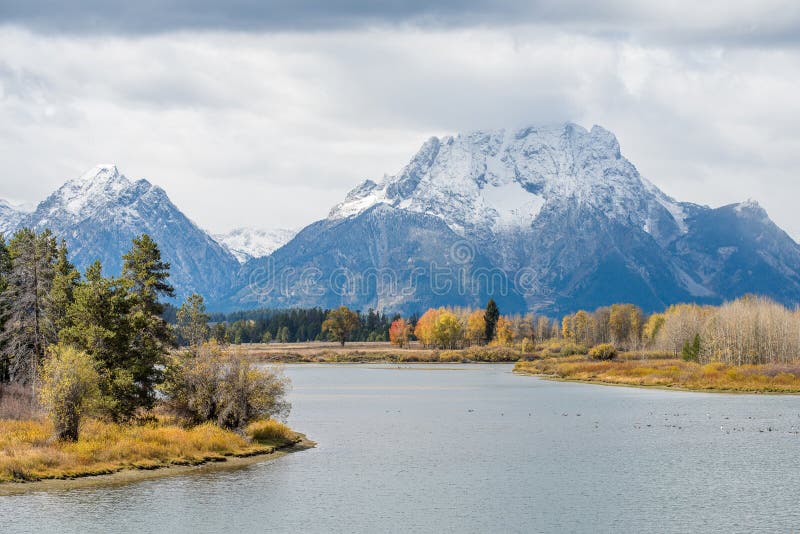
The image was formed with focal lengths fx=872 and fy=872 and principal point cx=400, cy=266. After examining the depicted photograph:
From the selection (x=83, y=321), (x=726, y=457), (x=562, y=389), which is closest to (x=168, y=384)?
(x=83, y=321)

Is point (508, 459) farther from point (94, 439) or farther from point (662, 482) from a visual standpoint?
point (94, 439)

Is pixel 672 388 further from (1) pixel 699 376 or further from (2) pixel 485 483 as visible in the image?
(2) pixel 485 483

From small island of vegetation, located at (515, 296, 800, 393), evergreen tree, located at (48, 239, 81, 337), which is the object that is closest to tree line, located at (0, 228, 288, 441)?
evergreen tree, located at (48, 239, 81, 337)

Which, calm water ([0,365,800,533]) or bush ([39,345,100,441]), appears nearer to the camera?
calm water ([0,365,800,533])

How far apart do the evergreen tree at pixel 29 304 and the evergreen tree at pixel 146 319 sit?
10255 mm

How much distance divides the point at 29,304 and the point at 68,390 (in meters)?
27.6

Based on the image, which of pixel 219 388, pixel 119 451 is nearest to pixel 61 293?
pixel 219 388

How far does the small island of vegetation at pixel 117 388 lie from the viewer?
57.8 m

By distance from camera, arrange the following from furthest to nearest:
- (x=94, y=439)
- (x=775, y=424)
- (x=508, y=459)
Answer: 1. (x=775, y=424)
2. (x=508, y=459)
3. (x=94, y=439)

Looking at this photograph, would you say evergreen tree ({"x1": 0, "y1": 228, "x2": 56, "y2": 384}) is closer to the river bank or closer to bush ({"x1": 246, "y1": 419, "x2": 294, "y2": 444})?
the river bank

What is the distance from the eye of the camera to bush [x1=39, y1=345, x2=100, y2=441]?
57469mm

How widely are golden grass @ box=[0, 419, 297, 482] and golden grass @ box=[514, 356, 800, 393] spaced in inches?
3808

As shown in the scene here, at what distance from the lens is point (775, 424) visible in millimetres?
88750

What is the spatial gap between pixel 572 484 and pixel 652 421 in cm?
3942
